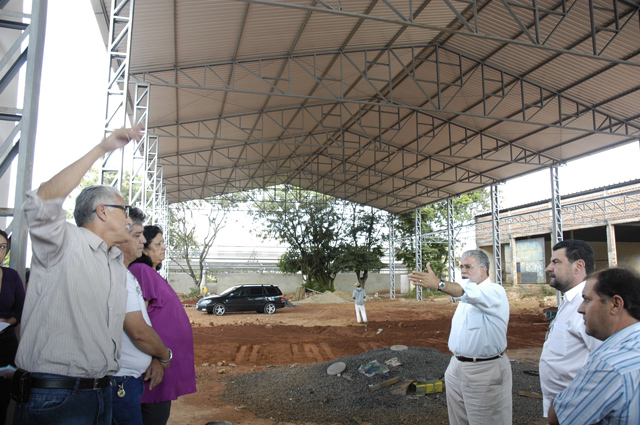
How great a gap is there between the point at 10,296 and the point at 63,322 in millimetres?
1427

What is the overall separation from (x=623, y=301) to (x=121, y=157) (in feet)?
22.7

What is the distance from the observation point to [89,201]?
6.63ft

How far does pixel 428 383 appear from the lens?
20.3 feet

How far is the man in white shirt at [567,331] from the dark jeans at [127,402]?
2.46 meters

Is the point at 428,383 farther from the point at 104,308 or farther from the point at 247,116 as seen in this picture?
the point at 247,116

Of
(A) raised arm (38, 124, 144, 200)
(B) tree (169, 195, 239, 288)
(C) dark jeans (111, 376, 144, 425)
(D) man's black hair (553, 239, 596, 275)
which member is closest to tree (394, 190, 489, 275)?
(B) tree (169, 195, 239, 288)

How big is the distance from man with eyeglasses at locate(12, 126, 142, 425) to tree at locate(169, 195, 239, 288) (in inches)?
1174

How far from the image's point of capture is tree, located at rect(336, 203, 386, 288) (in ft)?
100

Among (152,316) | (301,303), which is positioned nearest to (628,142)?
(152,316)

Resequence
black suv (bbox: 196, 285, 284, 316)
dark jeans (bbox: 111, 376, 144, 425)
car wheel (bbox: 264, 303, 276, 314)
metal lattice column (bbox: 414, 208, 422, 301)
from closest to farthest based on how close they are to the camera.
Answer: dark jeans (bbox: 111, 376, 144, 425) → black suv (bbox: 196, 285, 284, 316) → car wheel (bbox: 264, 303, 276, 314) → metal lattice column (bbox: 414, 208, 422, 301)

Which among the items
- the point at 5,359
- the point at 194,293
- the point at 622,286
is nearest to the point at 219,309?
the point at 194,293

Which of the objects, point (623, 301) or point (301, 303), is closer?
point (623, 301)

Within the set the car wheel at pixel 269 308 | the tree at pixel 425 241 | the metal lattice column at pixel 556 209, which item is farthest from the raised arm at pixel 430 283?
the tree at pixel 425 241

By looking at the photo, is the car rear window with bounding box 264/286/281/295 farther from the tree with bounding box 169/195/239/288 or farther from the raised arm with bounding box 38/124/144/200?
the raised arm with bounding box 38/124/144/200
